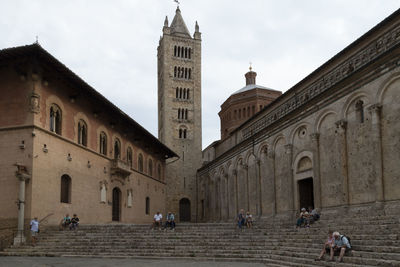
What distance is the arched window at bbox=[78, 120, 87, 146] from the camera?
24.7 metres

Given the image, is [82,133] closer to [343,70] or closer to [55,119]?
[55,119]

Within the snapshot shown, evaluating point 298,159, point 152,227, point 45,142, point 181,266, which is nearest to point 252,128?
point 298,159

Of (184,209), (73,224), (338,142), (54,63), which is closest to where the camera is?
(338,142)

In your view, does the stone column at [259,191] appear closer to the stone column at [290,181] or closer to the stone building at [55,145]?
the stone column at [290,181]

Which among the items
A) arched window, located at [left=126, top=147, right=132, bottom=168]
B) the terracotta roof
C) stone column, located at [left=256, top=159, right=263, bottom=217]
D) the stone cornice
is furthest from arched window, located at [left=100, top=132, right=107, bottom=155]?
the stone cornice

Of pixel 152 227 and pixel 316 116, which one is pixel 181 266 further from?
pixel 316 116

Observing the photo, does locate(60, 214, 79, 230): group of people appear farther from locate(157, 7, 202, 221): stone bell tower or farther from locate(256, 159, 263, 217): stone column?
locate(157, 7, 202, 221): stone bell tower

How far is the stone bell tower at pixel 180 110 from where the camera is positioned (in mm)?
46781

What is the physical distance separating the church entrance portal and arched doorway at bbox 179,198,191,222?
2418 cm

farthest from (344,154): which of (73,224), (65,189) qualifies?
(65,189)

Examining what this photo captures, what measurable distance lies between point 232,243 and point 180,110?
1282 inches

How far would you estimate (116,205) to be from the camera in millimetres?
29266

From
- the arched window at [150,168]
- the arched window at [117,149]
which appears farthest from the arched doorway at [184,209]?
the arched window at [117,149]

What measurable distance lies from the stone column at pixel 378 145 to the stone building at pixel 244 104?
3224 centimetres
